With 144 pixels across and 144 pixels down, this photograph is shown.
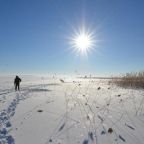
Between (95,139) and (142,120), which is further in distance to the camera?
(142,120)

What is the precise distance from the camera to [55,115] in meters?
5.86

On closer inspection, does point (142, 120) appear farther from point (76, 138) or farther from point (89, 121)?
point (76, 138)

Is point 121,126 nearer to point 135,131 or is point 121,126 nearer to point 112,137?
point 135,131

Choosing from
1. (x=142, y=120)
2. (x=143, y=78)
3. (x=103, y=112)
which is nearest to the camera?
(x=142, y=120)

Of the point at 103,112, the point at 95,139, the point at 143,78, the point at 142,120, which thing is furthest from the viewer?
the point at 143,78

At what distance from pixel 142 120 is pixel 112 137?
68.1 inches

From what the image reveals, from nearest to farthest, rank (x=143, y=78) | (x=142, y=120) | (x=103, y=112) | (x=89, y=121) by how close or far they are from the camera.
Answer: (x=89, y=121) → (x=142, y=120) → (x=103, y=112) → (x=143, y=78)

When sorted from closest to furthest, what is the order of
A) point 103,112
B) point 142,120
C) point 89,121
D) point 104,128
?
point 104,128, point 89,121, point 142,120, point 103,112

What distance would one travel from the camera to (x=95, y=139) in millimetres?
4105

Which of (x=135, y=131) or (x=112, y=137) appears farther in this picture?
(x=135, y=131)

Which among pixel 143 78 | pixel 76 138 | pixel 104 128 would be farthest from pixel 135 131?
pixel 143 78

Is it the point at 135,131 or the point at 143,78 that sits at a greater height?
the point at 143,78

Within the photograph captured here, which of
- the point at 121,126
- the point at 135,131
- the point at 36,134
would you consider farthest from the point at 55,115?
the point at 135,131

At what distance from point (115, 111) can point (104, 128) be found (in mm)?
1859
